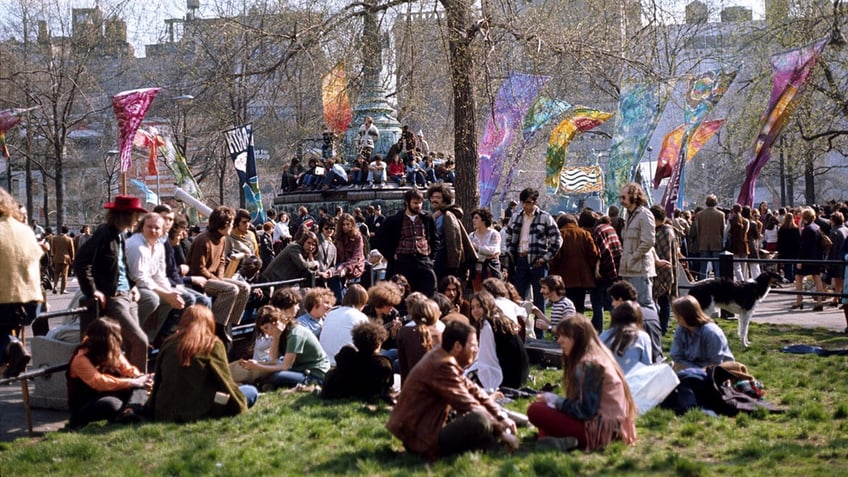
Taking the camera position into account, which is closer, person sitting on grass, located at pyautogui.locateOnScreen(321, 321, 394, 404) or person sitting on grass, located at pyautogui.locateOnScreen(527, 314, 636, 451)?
person sitting on grass, located at pyautogui.locateOnScreen(527, 314, 636, 451)

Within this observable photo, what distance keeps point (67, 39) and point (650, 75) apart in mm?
26515

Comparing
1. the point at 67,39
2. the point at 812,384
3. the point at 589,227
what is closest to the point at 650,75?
the point at 589,227

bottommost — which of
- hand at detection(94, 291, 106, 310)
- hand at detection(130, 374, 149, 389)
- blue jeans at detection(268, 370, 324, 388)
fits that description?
blue jeans at detection(268, 370, 324, 388)

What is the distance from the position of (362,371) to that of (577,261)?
4.08 metres

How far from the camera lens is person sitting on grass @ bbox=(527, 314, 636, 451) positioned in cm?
688

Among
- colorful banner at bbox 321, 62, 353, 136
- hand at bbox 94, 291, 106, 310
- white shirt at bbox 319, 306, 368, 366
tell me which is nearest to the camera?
hand at bbox 94, 291, 106, 310

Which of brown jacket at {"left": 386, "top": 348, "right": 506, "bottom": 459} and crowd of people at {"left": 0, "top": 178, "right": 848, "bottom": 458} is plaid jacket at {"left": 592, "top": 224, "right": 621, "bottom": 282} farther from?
brown jacket at {"left": 386, "top": 348, "right": 506, "bottom": 459}

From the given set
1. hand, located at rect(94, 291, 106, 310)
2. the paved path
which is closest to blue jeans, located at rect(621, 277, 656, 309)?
the paved path

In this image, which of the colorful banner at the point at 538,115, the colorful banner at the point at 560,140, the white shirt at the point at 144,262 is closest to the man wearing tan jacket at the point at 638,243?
the white shirt at the point at 144,262

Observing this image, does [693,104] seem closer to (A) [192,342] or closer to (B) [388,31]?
(B) [388,31]

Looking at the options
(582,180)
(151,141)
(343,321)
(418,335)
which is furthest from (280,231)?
(582,180)

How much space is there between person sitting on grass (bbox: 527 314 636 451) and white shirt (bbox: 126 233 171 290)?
13.5 ft

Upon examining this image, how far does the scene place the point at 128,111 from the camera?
19.8 metres

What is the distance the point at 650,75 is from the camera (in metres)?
15.9
